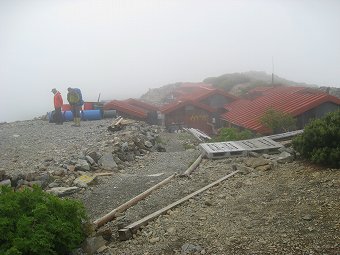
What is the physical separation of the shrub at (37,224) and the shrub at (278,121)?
1314cm

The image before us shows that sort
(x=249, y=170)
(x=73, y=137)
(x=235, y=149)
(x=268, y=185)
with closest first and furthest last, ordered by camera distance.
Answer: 1. (x=268, y=185)
2. (x=249, y=170)
3. (x=235, y=149)
4. (x=73, y=137)

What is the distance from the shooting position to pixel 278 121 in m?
16.9

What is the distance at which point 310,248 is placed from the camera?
15.8 ft

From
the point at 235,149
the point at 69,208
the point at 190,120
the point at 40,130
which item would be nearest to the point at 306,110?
the point at 235,149

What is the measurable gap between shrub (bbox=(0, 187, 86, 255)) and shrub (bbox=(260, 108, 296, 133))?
13138 mm

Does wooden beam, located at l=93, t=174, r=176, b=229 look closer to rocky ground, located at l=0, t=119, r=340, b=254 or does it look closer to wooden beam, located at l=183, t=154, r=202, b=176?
rocky ground, located at l=0, t=119, r=340, b=254

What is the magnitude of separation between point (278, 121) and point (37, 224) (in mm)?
14085

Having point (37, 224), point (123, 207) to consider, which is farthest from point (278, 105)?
point (37, 224)

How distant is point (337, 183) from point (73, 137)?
12603mm

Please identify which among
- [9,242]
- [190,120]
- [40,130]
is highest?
[9,242]

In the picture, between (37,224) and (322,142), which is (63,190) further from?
(322,142)

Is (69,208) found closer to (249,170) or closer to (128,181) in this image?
(128,181)

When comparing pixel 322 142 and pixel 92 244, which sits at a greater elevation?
pixel 322 142

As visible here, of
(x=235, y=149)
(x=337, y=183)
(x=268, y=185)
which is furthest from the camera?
(x=235, y=149)
